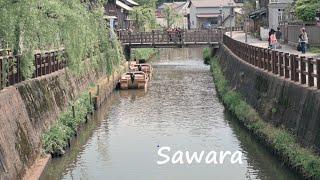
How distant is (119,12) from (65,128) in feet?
184

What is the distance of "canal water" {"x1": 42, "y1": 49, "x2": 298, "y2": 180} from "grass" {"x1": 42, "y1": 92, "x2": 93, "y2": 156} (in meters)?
0.38

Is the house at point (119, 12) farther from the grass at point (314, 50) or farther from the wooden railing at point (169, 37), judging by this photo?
the grass at point (314, 50)

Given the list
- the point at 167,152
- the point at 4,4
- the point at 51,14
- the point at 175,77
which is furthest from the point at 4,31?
the point at 175,77

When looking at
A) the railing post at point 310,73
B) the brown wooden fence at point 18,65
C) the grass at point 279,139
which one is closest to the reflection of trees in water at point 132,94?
the grass at point 279,139

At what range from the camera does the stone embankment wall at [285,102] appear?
15.4 metres

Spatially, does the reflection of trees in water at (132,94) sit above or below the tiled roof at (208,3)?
below

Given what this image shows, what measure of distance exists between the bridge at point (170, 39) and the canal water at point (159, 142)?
2078 cm

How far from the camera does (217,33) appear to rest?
5931cm

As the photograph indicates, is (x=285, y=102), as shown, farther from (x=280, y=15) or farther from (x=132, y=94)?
(x=280, y=15)

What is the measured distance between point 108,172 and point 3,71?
167 inches

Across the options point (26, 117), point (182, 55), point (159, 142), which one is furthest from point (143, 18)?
point (26, 117)

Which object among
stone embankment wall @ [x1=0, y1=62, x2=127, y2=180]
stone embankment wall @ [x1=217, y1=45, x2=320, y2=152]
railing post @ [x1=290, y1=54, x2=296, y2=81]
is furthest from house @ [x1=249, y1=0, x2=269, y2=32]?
railing post @ [x1=290, y1=54, x2=296, y2=81]

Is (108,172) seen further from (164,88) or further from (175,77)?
(175,77)

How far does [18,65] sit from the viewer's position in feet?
63.2
